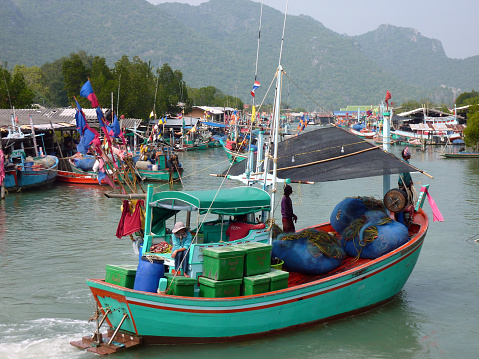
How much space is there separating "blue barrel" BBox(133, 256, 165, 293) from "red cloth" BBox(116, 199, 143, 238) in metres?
2.12

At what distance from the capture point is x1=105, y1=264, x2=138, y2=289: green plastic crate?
10773mm

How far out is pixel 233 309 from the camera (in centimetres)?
1050

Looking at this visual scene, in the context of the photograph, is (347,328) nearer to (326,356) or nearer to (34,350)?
(326,356)

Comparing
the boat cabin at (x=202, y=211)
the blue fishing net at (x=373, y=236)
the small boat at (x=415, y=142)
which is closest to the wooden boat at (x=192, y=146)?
the small boat at (x=415, y=142)

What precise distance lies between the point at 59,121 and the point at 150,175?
14.0m

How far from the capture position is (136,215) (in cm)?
1262

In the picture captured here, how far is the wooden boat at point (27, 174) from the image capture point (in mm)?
31141

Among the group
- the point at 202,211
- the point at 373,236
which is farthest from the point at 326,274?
the point at 202,211

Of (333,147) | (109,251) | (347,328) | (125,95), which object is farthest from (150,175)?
(125,95)

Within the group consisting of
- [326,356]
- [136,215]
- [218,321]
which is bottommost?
[326,356]

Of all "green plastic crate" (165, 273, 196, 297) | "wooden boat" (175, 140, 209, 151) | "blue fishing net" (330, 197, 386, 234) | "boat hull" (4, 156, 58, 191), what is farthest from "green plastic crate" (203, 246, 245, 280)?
"wooden boat" (175, 140, 209, 151)

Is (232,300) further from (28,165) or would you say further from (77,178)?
(77,178)

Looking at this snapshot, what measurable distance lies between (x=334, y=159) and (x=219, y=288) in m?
5.18

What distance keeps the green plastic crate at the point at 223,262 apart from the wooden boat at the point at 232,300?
1.00 ft
